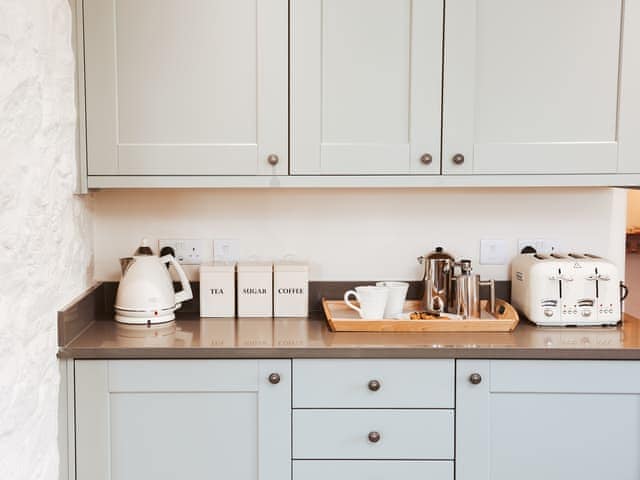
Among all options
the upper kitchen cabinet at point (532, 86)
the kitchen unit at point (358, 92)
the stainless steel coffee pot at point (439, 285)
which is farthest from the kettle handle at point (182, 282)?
the upper kitchen cabinet at point (532, 86)

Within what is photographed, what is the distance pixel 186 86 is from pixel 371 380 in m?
1.09

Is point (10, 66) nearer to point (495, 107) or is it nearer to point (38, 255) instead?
point (38, 255)

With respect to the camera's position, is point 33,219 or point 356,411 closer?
point 33,219

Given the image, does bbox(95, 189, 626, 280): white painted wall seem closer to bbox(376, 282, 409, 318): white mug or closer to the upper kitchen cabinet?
bbox(376, 282, 409, 318): white mug

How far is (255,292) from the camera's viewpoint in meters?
2.47

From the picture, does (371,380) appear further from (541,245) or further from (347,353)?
(541,245)

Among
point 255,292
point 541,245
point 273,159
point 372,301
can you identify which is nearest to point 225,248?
point 255,292

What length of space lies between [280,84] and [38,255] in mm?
906

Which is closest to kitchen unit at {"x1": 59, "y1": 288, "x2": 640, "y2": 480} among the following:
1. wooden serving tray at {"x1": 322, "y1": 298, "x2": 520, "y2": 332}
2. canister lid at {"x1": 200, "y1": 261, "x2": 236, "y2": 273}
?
wooden serving tray at {"x1": 322, "y1": 298, "x2": 520, "y2": 332}

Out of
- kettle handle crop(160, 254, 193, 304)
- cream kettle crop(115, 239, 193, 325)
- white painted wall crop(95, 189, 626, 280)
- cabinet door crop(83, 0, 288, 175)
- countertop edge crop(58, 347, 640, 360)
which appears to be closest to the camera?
countertop edge crop(58, 347, 640, 360)

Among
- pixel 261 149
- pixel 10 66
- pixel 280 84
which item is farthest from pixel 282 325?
pixel 10 66

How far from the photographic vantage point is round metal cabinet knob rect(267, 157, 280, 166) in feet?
7.41

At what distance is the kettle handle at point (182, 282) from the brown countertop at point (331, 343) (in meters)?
0.14

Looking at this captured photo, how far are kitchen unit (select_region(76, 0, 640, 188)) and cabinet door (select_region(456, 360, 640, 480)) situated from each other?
0.63 m
